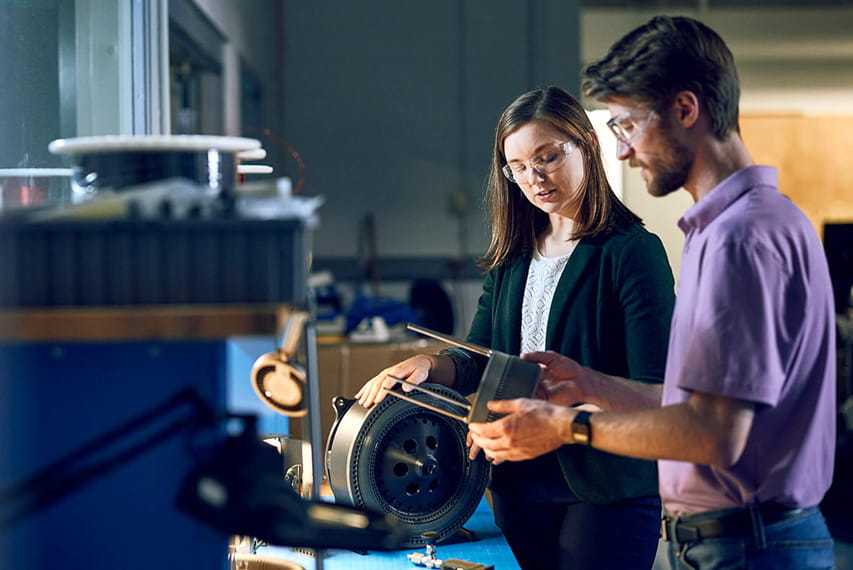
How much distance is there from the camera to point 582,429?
3.87ft

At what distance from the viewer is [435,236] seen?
576 cm

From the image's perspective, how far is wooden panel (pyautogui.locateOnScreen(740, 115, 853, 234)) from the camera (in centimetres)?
683

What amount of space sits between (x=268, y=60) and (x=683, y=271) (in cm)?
467

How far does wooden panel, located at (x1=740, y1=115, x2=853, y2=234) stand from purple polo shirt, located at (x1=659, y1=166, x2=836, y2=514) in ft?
20.2

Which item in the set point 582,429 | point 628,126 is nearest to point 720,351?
point 582,429

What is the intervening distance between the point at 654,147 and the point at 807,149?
20.9 feet

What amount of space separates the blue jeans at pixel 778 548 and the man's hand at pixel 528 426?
20cm

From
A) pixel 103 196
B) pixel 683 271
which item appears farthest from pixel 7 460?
pixel 683 271

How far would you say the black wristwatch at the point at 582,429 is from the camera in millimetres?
1175

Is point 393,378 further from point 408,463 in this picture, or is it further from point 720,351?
point 720,351

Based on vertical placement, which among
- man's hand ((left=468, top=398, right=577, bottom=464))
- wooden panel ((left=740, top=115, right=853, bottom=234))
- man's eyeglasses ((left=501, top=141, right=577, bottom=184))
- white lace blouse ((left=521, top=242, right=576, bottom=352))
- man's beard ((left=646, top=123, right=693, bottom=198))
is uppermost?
wooden panel ((left=740, top=115, right=853, bottom=234))

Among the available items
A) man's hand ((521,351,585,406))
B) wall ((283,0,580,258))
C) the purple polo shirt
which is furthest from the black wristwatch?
wall ((283,0,580,258))

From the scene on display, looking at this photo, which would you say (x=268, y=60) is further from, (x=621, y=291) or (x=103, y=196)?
(x=103, y=196)

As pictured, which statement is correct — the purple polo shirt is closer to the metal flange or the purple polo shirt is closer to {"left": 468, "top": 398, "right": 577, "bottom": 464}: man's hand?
{"left": 468, "top": 398, "right": 577, "bottom": 464}: man's hand
